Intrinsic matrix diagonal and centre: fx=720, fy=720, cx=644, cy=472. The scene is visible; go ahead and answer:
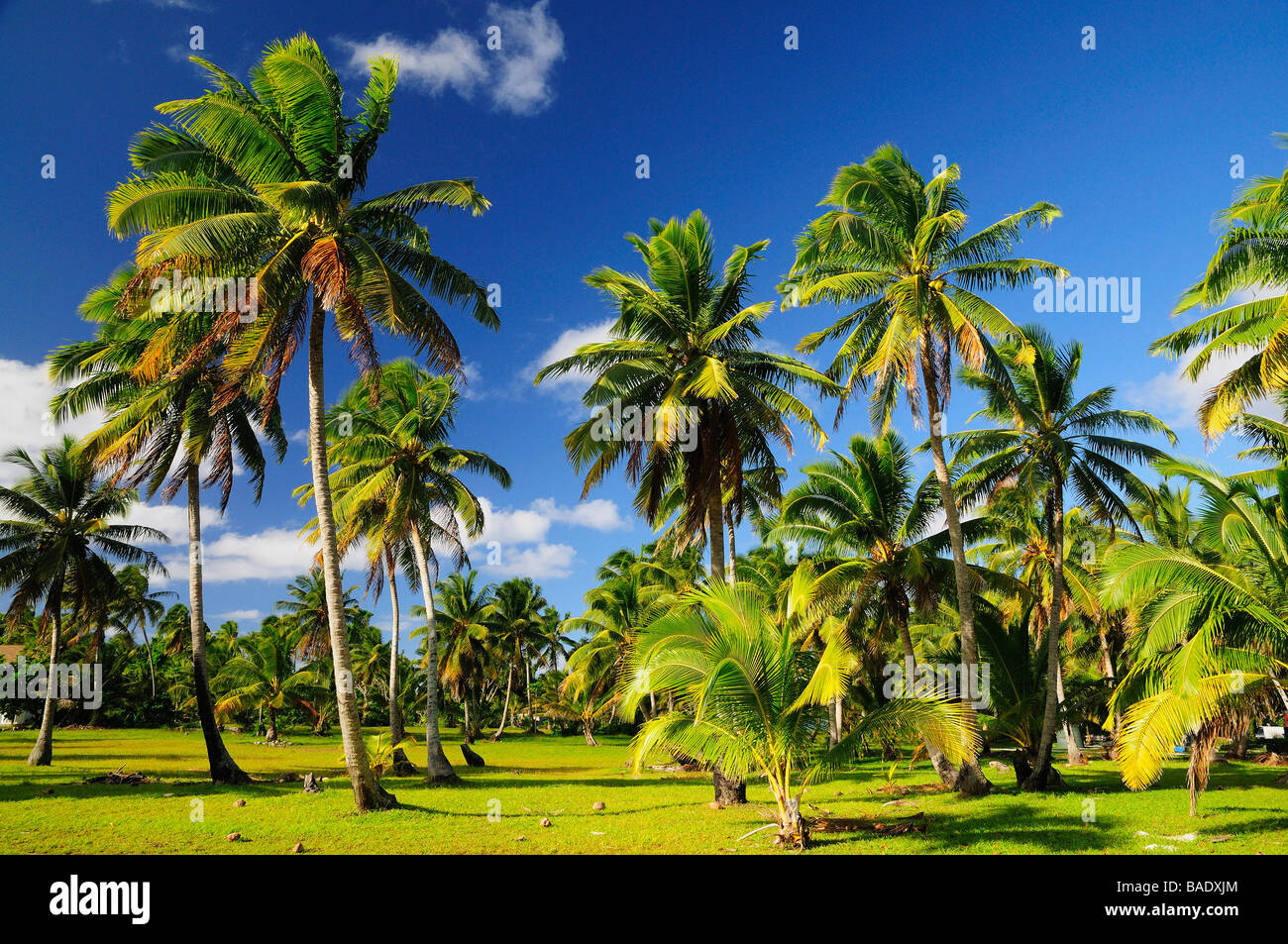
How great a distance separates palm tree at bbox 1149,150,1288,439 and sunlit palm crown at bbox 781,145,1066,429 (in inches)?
115

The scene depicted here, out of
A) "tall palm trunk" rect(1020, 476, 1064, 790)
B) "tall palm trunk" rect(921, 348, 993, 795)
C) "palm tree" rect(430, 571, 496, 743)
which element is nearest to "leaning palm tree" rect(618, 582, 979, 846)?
"tall palm trunk" rect(921, 348, 993, 795)

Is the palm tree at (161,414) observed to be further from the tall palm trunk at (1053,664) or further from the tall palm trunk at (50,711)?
the tall palm trunk at (1053,664)

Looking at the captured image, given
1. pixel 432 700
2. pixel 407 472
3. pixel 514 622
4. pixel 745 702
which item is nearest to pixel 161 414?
pixel 407 472

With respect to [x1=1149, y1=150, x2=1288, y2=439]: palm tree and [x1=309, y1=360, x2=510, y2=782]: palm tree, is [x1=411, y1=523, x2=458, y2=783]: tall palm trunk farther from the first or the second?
[x1=1149, y1=150, x2=1288, y2=439]: palm tree

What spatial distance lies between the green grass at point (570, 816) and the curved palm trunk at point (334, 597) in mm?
584

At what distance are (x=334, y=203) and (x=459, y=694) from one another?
135ft

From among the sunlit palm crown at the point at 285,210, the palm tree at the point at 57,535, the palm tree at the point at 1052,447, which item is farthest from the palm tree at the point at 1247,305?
the palm tree at the point at 57,535

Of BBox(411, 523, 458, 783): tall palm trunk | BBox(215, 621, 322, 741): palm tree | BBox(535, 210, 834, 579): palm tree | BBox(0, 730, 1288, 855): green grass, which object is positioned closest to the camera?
BBox(0, 730, 1288, 855): green grass

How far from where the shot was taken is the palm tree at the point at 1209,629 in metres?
10.6

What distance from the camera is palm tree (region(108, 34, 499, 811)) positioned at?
516 inches

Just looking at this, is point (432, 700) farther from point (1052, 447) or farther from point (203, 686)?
point (1052, 447)

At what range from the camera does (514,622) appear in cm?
4884

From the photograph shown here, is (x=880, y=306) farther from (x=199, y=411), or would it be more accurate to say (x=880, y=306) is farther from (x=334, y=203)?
(x=199, y=411)
